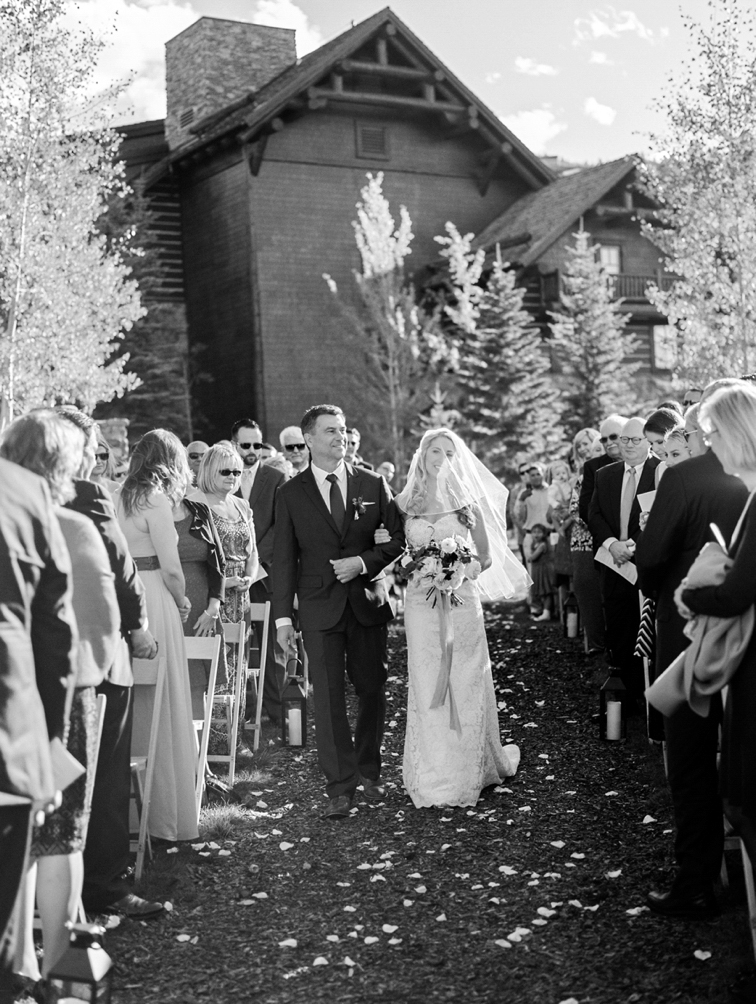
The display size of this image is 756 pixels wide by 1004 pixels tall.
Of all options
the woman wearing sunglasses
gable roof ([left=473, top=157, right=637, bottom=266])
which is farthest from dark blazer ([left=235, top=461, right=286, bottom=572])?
gable roof ([left=473, top=157, right=637, bottom=266])

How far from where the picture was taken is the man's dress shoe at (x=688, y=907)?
5.20 m

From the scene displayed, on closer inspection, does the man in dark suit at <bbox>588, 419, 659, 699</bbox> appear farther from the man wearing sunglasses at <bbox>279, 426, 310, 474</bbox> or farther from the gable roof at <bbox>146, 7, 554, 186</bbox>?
the gable roof at <bbox>146, 7, 554, 186</bbox>

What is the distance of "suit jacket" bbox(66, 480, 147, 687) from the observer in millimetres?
5219

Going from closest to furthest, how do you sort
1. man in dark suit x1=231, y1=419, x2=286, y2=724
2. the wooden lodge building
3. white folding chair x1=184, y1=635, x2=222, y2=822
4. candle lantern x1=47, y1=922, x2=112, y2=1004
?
candle lantern x1=47, y1=922, x2=112, y2=1004 < white folding chair x1=184, y1=635, x2=222, y2=822 < man in dark suit x1=231, y1=419, x2=286, y2=724 < the wooden lodge building

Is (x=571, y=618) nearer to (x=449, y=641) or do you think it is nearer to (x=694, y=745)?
(x=449, y=641)

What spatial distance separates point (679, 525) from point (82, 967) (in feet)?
10.2

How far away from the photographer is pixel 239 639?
8.37 metres

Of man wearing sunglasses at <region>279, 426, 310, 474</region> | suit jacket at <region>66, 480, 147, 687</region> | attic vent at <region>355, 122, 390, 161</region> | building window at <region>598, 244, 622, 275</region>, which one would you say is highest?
attic vent at <region>355, 122, 390, 161</region>

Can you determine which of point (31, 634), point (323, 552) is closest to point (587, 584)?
point (323, 552)

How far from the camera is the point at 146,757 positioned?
6.23m

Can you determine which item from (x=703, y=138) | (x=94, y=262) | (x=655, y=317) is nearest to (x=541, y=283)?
(x=655, y=317)

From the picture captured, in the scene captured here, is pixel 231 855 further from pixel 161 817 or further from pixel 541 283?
pixel 541 283

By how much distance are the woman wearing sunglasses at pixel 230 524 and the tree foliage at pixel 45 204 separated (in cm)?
1096

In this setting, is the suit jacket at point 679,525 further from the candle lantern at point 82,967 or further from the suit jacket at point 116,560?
the candle lantern at point 82,967
